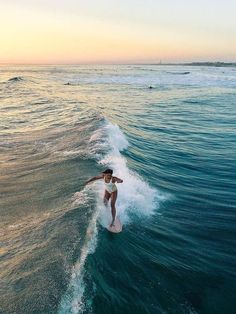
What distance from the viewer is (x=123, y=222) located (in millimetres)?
10867

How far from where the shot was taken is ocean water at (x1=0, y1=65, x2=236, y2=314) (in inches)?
303

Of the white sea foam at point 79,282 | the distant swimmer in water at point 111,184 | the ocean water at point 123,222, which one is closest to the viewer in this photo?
the white sea foam at point 79,282

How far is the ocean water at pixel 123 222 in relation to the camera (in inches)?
303

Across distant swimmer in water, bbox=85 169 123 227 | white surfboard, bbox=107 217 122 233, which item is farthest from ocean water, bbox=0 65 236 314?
distant swimmer in water, bbox=85 169 123 227

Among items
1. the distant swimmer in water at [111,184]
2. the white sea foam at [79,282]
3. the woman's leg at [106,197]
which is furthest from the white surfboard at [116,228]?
the woman's leg at [106,197]

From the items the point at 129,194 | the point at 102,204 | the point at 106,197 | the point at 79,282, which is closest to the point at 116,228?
the point at 106,197

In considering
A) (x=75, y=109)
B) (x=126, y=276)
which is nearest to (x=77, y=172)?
(x=126, y=276)

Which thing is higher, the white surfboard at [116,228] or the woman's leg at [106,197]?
the woman's leg at [106,197]

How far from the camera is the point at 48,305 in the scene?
7059 millimetres

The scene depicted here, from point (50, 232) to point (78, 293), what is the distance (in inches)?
106

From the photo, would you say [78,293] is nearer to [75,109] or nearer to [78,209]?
[78,209]

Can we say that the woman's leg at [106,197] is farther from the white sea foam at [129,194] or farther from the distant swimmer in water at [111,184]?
the white sea foam at [129,194]

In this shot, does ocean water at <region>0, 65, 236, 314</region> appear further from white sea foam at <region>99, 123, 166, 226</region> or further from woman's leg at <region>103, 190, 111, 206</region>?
woman's leg at <region>103, 190, 111, 206</region>

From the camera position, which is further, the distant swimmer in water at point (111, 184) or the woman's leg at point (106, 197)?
the woman's leg at point (106, 197)
